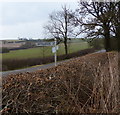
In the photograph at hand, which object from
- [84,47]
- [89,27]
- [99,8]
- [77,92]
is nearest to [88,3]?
[99,8]

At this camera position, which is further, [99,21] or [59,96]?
[99,21]

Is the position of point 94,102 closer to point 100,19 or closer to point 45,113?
point 45,113

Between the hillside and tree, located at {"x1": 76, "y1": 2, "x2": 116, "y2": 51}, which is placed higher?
tree, located at {"x1": 76, "y1": 2, "x2": 116, "y2": 51}

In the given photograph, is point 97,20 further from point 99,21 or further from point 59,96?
point 59,96

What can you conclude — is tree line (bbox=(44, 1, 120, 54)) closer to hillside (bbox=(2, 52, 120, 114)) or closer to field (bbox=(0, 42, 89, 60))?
field (bbox=(0, 42, 89, 60))

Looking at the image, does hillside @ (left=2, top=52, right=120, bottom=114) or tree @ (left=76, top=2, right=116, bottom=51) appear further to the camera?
tree @ (left=76, top=2, right=116, bottom=51)

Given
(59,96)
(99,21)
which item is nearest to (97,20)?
(99,21)

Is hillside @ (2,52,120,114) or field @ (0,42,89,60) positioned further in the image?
field @ (0,42,89,60)

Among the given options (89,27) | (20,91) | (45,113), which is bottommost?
(45,113)

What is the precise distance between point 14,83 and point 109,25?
18996 millimetres

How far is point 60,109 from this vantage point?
248cm

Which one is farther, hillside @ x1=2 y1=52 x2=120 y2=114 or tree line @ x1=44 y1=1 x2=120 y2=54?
tree line @ x1=44 y1=1 x2=120 y2=54

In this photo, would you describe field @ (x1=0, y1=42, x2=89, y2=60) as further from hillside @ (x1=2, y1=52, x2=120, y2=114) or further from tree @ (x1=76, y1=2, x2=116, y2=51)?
hillside @ (x1=2, y1=52, x2=120, y2=114)

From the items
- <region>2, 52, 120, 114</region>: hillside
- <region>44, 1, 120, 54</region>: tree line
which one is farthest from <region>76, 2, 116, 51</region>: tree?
<region>2, 52, 120, 114</region>: hillside
